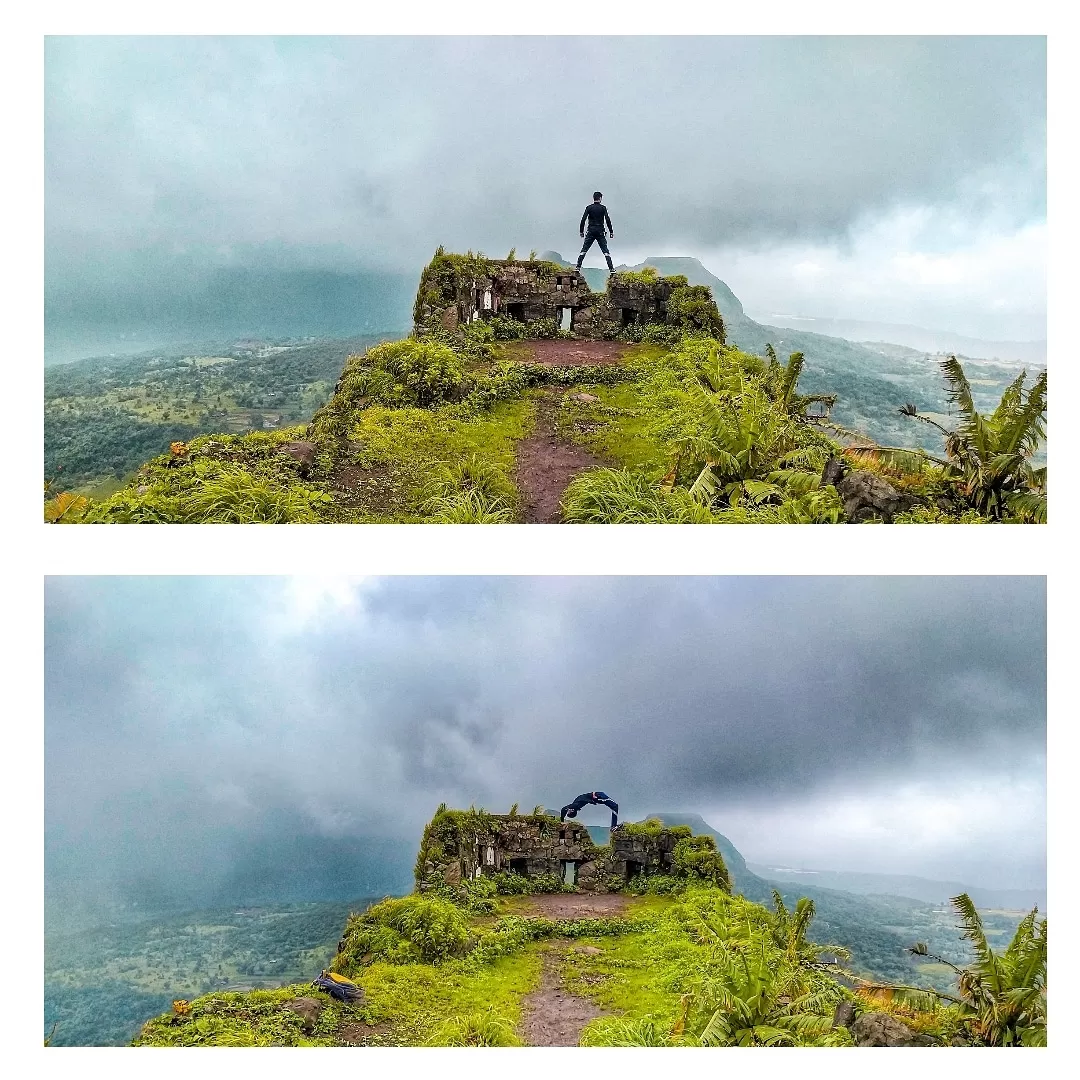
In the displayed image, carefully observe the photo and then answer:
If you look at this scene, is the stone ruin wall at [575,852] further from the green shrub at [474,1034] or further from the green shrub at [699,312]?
the green shrub at [699,312]

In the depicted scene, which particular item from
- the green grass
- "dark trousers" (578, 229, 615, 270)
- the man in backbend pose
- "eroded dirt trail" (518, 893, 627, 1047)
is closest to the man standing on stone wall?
"dark trousers" (578, 229, 615, 270)

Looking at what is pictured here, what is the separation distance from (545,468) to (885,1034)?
18.5ft

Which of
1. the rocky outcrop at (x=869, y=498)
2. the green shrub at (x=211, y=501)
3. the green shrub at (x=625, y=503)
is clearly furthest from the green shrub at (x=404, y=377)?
the rocky outcrop at (x=869, y=498)

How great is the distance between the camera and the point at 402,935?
31.0ft

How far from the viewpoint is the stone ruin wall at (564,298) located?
13.2 metres

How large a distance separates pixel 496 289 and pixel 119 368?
587 centimetres

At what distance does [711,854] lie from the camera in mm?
13492

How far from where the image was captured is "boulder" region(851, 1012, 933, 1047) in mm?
7184

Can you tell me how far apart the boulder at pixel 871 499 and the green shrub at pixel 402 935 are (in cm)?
593

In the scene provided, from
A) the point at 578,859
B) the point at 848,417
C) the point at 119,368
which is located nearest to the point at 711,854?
the point at 578,859

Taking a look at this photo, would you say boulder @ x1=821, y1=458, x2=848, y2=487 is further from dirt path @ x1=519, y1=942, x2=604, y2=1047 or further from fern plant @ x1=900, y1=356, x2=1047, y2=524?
dirt path @ x1=519, y1=942, x2=604, y2=1047

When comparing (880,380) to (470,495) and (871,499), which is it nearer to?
(871,499)

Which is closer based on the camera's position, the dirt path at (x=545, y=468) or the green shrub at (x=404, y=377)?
the dirt path at (x=545, y=468)
